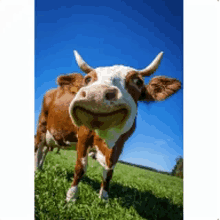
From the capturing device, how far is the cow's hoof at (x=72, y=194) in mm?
1267

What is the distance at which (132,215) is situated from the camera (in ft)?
4.23

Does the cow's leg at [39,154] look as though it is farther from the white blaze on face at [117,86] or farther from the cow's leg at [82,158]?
the white blaze on face at [117,86]

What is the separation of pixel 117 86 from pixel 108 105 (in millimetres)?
207

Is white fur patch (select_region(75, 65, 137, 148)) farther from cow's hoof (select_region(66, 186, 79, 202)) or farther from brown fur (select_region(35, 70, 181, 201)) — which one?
cow's hoof (select_region(66, 186, 79, 202))

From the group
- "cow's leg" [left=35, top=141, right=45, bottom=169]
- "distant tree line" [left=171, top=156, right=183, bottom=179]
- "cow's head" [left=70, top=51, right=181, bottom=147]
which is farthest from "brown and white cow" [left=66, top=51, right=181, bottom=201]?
"cow's leg" [left=35, top=141, right=45, bottom=169]

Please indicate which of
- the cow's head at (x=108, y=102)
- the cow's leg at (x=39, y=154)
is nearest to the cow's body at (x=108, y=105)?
the cow's head at (x=108, y=102)

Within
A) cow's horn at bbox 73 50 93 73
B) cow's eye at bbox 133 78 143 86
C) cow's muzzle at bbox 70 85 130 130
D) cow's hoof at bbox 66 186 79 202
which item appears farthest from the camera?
cow's horn at bbox 73 50 93 73

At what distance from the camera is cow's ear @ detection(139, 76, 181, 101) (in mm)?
1348

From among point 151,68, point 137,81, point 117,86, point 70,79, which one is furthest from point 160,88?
point 70,79

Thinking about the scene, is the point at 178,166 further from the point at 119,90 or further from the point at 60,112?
the point at 60,112
